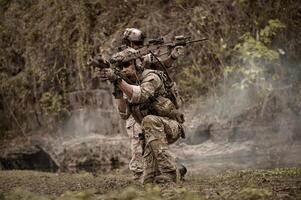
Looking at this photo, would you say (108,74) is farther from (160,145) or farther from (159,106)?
(160,145)

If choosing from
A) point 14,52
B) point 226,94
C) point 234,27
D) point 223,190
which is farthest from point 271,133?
point 14,52

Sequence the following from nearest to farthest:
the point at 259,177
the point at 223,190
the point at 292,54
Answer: the point at 223,190 → the point at 259,177 → the point at 292,54

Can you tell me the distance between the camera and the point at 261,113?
13.4 m

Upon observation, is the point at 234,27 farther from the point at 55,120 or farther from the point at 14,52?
the point at 14,52

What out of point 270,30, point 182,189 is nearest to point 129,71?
point 182,189

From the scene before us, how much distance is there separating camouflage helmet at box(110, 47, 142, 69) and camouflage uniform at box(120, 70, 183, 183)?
0.25 metres

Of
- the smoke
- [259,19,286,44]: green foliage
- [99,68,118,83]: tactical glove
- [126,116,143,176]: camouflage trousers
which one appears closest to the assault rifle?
[99,68,118,83]: tactical glove

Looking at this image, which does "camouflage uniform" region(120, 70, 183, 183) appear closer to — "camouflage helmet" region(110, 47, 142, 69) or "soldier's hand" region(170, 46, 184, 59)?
"camouflage helmet" region(110, 47, 142, 69)

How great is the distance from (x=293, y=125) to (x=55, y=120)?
6922 mm

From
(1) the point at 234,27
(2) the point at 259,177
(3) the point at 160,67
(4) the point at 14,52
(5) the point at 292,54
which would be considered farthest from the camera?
(4) the point at 14,52

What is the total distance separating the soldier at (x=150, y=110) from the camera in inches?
280

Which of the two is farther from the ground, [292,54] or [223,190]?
[292,54]

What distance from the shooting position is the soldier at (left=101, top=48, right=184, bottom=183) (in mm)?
7109

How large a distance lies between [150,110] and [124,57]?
2.51ft
